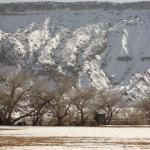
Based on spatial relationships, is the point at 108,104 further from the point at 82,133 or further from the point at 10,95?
the point at 82,133

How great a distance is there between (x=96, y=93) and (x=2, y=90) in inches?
609

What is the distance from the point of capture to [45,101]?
73.3 meters

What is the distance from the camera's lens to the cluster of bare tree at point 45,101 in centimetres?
7269

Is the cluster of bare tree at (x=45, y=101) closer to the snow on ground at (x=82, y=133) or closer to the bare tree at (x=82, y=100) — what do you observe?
Answer: the bare tree at (x=82, y=100)

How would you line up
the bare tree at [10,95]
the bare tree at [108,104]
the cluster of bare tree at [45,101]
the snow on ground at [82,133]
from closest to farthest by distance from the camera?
the snow on ground at [82,133] → the bare tree at [10,95] → the cluster of bare tree at [45,101] → the bare tree at [108,104]

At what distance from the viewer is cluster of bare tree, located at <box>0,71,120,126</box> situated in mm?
72688

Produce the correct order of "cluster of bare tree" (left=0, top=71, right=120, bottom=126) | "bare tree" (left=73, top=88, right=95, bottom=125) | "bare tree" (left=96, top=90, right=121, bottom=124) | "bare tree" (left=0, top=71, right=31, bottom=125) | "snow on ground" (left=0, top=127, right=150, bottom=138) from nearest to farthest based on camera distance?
"snow on ground" (left=0, top=127, right=150, bottom=138), "bare tree" (left=0, top=71, right=31, bottom=125), "cluster of bare tree" (left=0, top=71, right=120, bottom=126), "bare tree" (left=73, top=88, right=95, bottom=125), "bare tree" (left=96, top=90, right=121, bottom=124)

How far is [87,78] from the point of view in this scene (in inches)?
7598

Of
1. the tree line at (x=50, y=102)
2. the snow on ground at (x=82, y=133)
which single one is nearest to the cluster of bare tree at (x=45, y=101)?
the tree line at (x=50, y=102)

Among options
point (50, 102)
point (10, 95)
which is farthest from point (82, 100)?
point (10, 95)

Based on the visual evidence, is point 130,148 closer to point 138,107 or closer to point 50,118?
point 50,118

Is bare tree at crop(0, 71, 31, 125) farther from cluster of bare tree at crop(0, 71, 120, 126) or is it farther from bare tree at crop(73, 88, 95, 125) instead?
bare tree at crop(73, 88, 95, 125)

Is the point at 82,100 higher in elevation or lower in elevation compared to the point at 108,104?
higher

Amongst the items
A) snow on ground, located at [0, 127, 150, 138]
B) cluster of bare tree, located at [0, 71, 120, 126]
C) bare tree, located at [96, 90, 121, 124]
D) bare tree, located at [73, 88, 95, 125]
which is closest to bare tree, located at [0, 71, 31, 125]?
cluster of bare tree, located at [0, 71, 120, 126]
